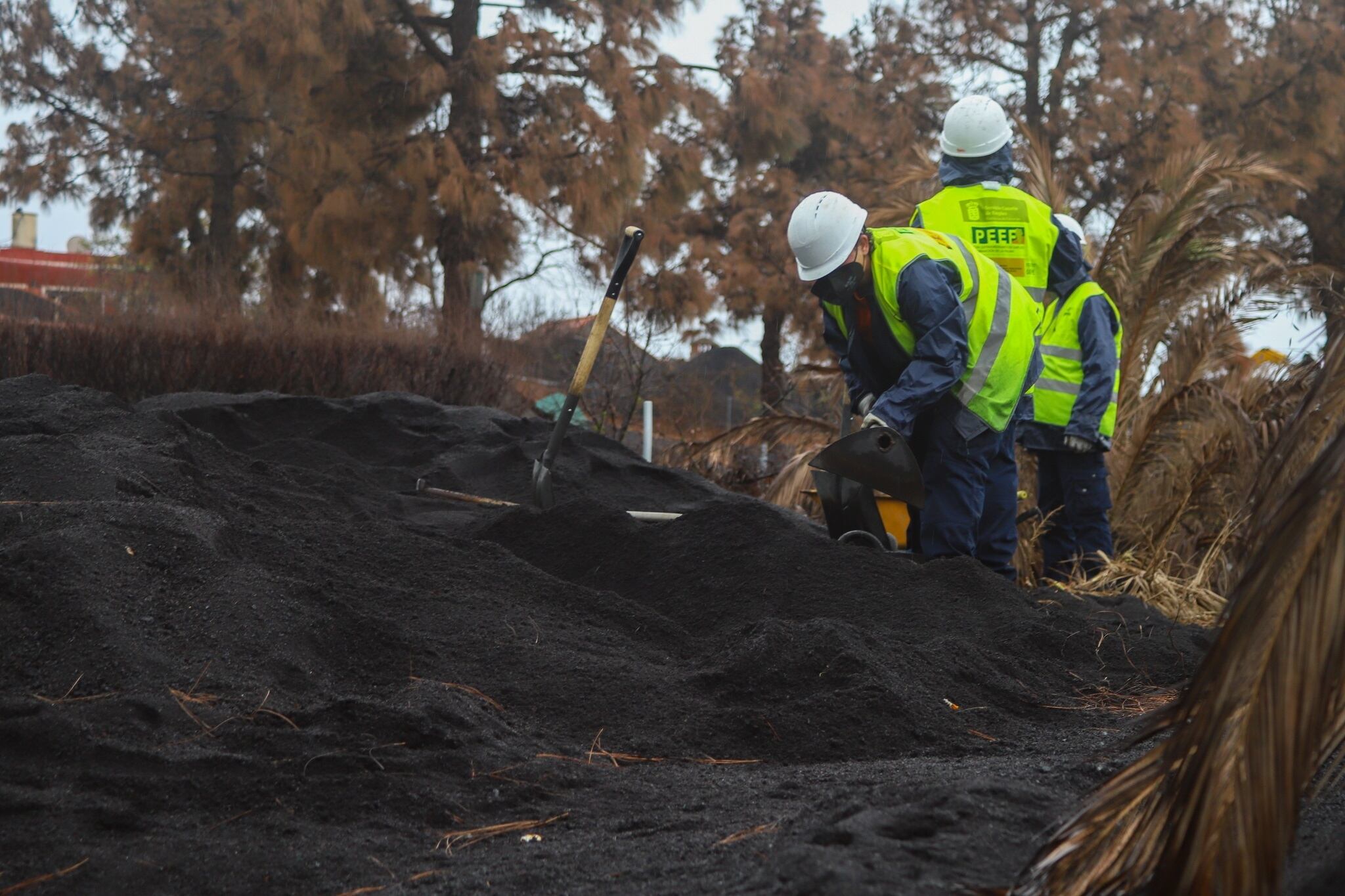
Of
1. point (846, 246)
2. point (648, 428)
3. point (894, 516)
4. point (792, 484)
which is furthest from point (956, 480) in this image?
point (648, 428)

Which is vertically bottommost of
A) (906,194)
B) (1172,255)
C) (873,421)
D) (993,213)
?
(873,421)

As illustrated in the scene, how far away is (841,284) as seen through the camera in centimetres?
514

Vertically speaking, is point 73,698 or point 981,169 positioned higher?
point 981,169

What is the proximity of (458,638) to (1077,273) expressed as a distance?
12.7ft

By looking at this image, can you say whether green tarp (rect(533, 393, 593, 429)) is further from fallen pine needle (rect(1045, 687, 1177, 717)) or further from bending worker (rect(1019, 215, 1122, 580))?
fallen pine needle (rect(1045, 687, 1177, 717))

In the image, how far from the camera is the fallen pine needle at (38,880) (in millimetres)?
2111

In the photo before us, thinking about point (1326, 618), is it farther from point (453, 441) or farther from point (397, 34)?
point (397, 34)

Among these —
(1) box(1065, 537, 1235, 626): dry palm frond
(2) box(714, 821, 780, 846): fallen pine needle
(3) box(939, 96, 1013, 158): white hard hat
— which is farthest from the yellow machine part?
(2) box(714, 821, 780, 846): fallen pine needle

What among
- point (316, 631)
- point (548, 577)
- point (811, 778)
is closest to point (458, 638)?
point (316, 631)

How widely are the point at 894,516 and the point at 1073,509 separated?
1.32 metres

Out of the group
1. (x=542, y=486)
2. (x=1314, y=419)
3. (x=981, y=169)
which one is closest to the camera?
(x=1314, y=419)

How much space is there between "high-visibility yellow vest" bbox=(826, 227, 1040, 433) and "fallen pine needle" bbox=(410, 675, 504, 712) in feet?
8.22

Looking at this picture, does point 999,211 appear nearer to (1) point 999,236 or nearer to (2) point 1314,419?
(1) point 999,236

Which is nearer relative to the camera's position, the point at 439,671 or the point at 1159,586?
the point at 439,671
